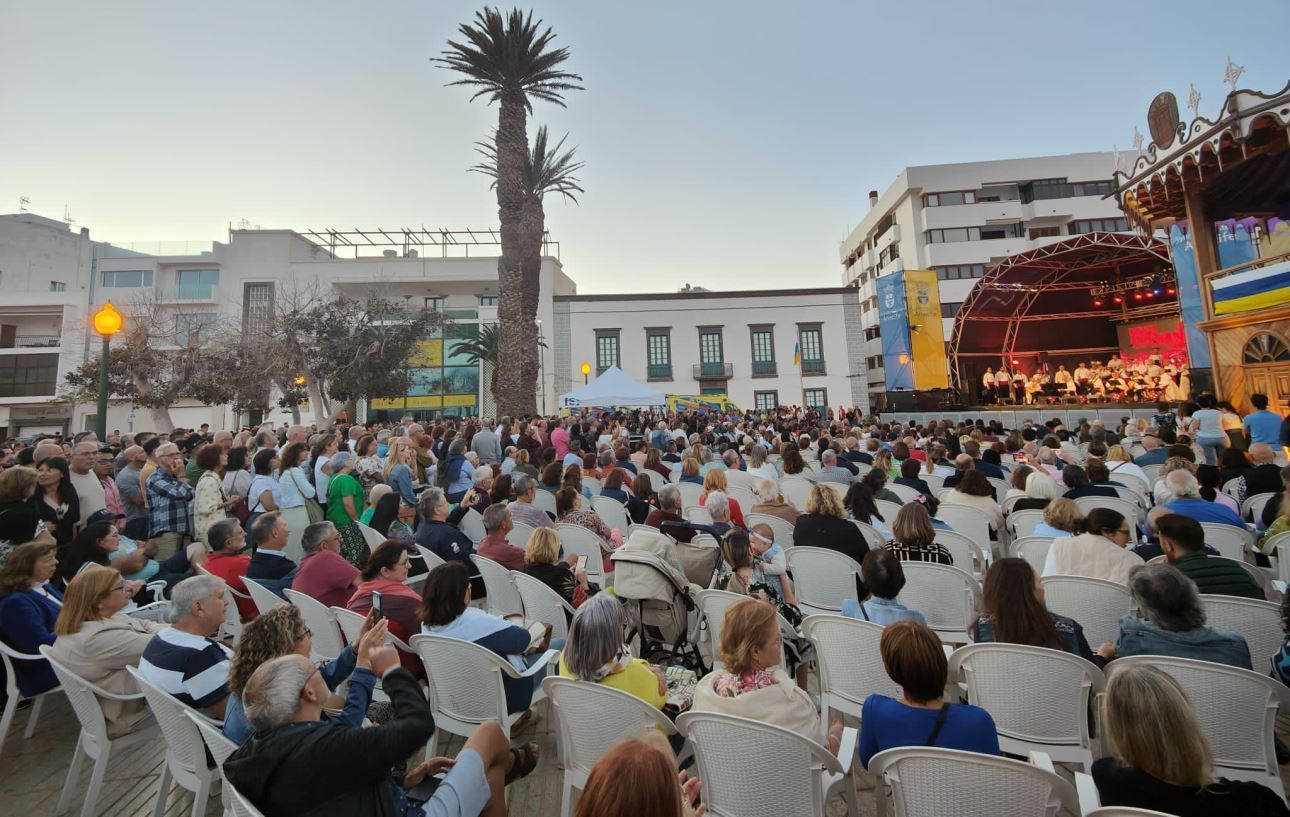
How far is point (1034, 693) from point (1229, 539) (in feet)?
9.55

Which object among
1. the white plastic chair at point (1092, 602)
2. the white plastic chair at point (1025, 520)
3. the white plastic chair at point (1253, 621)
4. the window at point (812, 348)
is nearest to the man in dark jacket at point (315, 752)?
the white plastic chair at point (1092, 602)

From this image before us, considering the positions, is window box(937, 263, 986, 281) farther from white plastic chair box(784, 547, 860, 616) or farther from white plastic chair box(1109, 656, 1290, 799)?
white plastic chair box(1109, 656, 1290, 799)

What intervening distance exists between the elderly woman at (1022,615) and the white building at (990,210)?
3215 cm

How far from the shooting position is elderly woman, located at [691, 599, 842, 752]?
1986mm

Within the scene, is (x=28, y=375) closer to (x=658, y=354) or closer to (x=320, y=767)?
(x=658, y=354)

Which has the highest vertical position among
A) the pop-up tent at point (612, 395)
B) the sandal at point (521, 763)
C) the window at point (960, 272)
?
the window at point (960, 272)

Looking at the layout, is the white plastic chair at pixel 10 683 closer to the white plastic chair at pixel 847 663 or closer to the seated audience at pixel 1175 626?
the white plastic chair at pixel 847 663

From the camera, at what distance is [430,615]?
2.66 meters

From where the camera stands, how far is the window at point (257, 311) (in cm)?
2174

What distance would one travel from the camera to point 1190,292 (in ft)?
44.1

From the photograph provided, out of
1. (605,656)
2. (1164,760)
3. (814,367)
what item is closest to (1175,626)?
(1164,760)

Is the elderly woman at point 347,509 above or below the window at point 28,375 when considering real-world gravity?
below

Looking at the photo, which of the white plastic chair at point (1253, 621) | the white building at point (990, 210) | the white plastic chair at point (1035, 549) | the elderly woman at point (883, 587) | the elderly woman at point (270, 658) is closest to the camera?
the elderly woman at point (270, 658)

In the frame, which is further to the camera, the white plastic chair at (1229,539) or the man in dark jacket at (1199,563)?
the white plastic chair at (1229,539)
